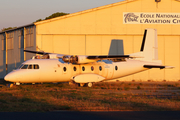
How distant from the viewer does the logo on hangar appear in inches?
1409

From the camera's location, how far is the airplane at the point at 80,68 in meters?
22.3

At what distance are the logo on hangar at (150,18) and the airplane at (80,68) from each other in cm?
875

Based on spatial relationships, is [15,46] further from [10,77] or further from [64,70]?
[10,77]

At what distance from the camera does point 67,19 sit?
3450 centimetres

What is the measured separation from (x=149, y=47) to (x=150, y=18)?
31.8 feet

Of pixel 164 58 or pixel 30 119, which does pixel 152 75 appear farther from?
pixel 30 119

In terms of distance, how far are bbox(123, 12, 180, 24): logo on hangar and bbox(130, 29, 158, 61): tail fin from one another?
8046mm

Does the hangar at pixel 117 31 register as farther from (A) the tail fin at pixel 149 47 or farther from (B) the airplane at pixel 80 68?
(B) the airplane at pixel 80 68

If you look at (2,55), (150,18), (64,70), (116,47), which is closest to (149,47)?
(116,47)

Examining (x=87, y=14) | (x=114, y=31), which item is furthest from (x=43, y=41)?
(x=114, y=31)

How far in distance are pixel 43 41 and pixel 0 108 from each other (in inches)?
874

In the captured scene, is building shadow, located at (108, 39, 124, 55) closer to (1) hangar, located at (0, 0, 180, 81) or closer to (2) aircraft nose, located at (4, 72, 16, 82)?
(1) hangar, located at (0, 0, 180, 81)

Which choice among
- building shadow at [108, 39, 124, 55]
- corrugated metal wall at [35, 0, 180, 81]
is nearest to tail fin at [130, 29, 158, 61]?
corrugated metal wall at [35, 0, 180, 81]

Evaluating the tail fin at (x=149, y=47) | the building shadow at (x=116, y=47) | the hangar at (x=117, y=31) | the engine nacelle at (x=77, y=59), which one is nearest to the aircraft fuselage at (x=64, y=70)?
the engine nacelle at (x=77, y=59)
